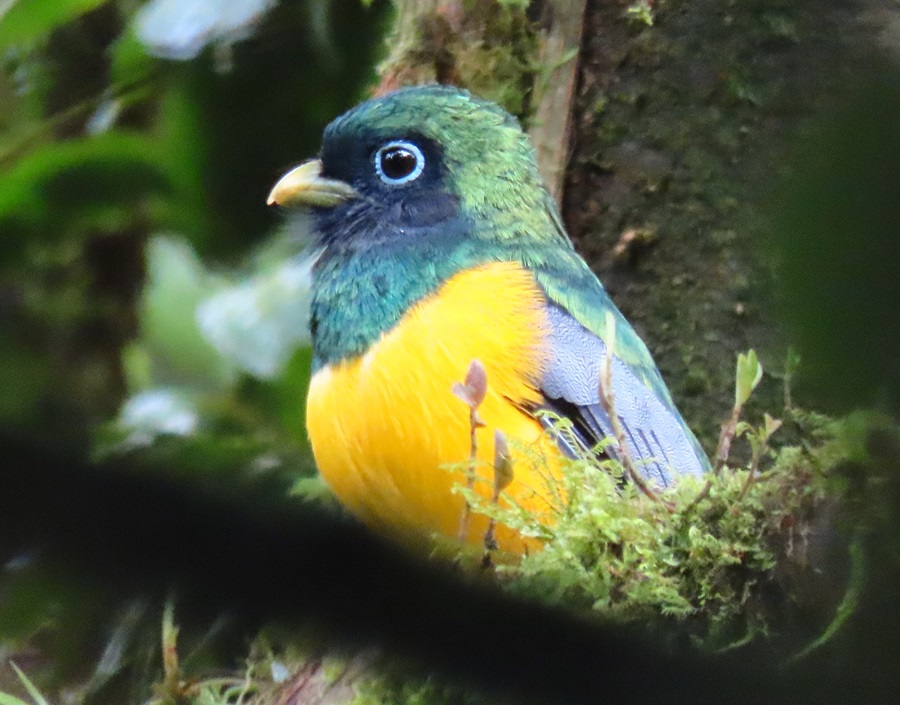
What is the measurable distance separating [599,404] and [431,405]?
0.43 m

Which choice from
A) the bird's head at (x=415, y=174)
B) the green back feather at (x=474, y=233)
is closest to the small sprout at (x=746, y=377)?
the green back feather at (x=474, y=233)

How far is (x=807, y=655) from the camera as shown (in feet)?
1.99

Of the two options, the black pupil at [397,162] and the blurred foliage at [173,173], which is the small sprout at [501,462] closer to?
the blurred foliage at [173,173]

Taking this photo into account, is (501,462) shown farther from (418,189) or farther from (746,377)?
(418,189)

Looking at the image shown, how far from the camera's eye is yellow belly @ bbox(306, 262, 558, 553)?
2320mm

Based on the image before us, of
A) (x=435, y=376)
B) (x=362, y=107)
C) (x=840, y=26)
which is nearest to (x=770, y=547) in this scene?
(x=840, y=26)

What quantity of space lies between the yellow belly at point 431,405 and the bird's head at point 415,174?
332 mm

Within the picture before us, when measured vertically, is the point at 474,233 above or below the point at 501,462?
above

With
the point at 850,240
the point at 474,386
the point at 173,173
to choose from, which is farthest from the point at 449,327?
the point at 850,240

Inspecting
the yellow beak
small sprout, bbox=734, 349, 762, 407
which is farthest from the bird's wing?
small sprout, bbox=734, 349, 762, 407

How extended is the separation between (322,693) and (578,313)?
3.77 ft

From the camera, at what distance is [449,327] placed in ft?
8.21

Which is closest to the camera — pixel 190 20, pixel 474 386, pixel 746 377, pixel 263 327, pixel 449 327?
pixel 746 377

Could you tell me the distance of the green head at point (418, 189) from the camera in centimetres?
284
